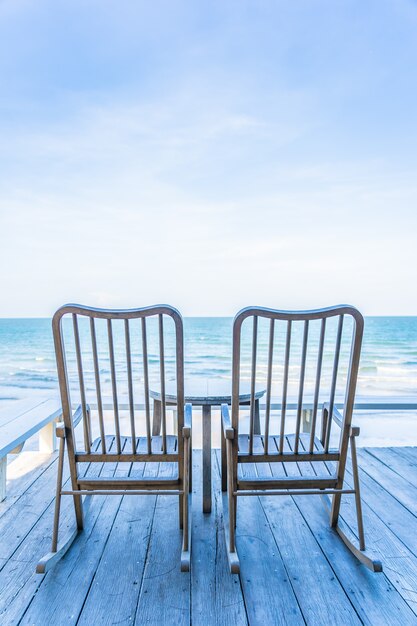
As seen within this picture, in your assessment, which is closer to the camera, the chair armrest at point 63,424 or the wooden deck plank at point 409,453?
the chair armrest at point 63,424

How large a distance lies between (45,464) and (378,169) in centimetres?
694

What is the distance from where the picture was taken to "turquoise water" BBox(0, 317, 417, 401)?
1021 cm

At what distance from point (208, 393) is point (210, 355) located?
12.5 meters

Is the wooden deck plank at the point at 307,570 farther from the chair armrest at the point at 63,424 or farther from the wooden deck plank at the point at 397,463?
the chair armrest at the point at 63,424

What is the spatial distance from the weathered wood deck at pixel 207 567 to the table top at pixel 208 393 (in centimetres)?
60

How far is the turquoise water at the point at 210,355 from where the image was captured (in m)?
10.2

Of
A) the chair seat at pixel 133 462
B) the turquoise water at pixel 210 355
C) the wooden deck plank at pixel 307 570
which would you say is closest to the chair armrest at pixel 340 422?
the wooden deck plank at pixel 307 570

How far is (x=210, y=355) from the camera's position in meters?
14.4

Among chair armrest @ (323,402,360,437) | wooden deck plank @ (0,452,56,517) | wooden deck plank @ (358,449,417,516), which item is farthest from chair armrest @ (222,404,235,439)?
wooden deck plank @ (0,452,56,517)

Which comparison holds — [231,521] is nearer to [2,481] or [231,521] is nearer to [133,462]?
[133,462]

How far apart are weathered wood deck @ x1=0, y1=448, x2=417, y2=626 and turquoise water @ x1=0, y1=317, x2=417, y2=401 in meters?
5.08

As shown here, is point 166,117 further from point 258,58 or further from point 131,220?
point 131,220

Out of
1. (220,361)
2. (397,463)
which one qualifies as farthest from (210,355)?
(397,463)

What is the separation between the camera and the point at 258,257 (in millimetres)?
14070
